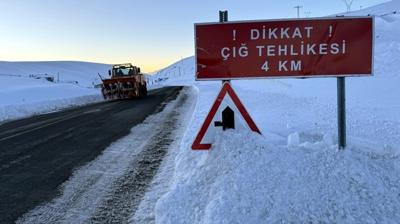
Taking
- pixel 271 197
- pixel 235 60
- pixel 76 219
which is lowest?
pixel 76 219

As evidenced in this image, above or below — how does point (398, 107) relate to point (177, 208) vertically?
above

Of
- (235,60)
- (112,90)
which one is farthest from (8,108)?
(235,60)

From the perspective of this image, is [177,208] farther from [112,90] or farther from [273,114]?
[112,90]

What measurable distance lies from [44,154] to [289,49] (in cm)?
555

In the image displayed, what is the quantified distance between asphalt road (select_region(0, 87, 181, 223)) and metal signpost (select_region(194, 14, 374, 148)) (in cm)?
282

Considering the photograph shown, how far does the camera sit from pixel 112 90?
28.7 m

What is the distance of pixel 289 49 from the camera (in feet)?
19.0

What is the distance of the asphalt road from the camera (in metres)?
6.08

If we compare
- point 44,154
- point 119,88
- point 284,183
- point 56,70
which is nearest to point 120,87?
point 119,88

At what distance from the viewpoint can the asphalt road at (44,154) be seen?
608 cm

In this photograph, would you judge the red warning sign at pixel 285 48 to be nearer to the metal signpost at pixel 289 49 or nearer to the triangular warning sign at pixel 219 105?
the metal signpost at pixel 289 49

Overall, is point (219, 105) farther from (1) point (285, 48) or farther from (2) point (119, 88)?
(2) point (119, 88)

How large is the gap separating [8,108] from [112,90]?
7596 mm

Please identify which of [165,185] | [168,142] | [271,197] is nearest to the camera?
[271,197]
